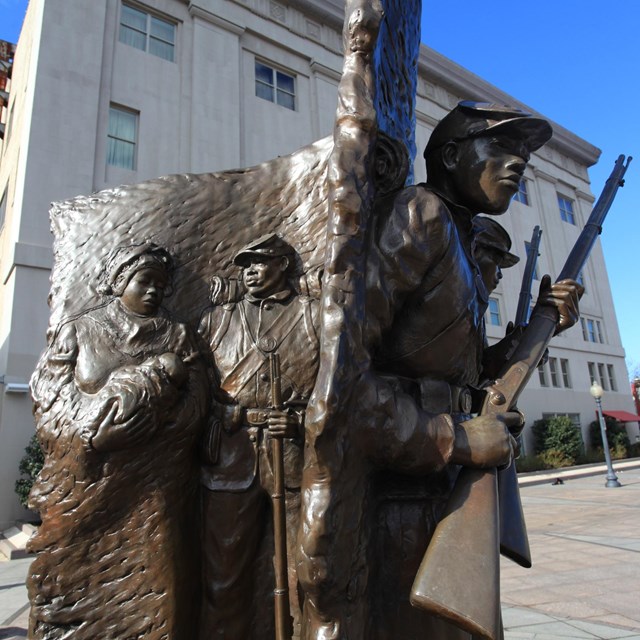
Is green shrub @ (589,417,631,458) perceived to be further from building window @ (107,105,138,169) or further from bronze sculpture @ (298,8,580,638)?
bronze sculpture @ (298,8,580,638)

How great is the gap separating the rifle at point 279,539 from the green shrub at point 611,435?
28.1 m

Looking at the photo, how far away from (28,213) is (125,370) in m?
10.9

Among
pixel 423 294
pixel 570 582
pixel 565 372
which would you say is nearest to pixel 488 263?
pixel 423 294

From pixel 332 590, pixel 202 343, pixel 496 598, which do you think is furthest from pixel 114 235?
pixel 496 598

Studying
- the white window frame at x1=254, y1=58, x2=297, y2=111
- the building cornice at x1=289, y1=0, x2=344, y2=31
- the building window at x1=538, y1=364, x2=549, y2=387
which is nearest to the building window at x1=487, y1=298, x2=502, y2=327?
the building window at x1=538, y1=364, x2=549, y2=387

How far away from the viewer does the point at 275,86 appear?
16.0 meters

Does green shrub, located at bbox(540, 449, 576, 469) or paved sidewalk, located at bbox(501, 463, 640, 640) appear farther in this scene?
green shrub, located at bbox(540, 449, 576, 469)

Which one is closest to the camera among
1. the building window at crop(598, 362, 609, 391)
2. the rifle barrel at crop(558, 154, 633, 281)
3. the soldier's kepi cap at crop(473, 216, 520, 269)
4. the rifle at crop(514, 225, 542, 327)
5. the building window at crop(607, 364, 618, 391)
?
the rifle barrel at crop(558, 154, 633, 281)

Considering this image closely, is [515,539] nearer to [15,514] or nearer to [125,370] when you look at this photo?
[125,370]

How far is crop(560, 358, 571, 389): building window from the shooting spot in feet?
85.6

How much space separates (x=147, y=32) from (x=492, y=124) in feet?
47.6

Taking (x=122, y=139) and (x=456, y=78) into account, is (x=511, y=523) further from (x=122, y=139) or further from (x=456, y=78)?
(x=456, y=78)

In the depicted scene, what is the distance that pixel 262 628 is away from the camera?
1923 millimetres

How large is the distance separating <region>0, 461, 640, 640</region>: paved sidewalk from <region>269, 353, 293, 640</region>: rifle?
289cm
